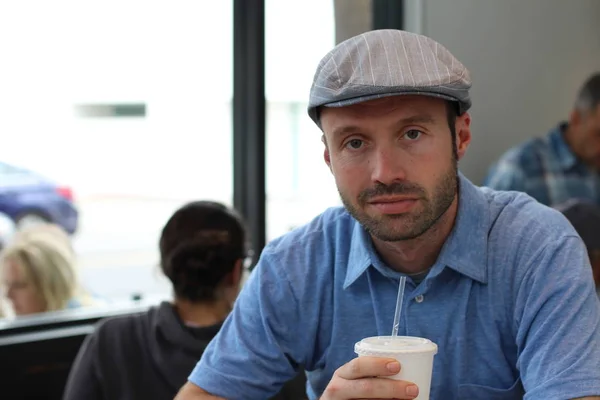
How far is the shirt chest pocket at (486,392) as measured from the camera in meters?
1.41

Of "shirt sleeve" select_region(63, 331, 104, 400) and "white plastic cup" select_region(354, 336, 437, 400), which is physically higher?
"white plastic cup" select_region(354, 336, 437, 400)

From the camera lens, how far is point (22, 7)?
3221mm

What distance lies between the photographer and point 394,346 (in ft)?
3.96

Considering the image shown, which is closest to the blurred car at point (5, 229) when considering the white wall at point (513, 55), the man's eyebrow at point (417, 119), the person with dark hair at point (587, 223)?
the white wall at point (513, 55)

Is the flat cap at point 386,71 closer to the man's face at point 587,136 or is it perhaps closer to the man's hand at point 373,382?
the man's hand at point 373,382

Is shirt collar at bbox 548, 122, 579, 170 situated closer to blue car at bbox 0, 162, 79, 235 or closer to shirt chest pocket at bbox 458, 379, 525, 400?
blue car at bbox 0, 162, 79, 235

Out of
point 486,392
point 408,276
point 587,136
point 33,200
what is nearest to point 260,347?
point 408,276

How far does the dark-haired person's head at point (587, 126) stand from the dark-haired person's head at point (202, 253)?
2093mm

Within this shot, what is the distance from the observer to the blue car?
326 centimetres

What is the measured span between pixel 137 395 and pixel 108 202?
150cm

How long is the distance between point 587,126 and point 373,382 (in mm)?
2884

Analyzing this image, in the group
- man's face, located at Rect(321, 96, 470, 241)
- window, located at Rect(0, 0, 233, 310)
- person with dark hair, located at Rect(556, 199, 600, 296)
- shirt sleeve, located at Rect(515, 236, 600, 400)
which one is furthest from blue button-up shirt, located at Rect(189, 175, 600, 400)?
window, located at Rect(0, 0, 233, 310)

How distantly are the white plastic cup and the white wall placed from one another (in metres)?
2.71

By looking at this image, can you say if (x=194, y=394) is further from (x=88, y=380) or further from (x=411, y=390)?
(x=88, y=380)
